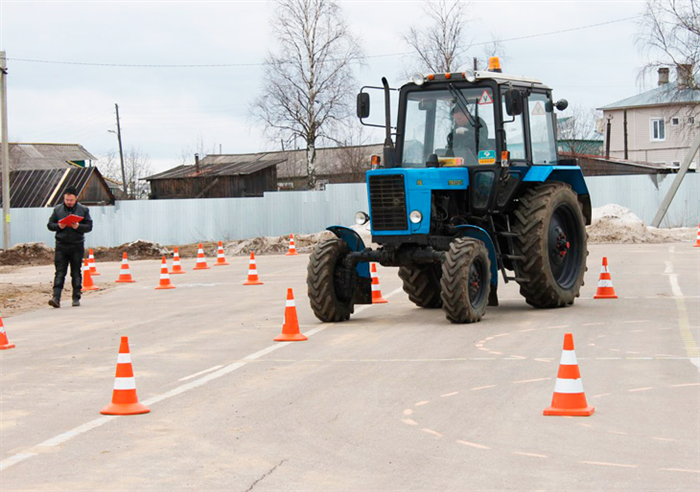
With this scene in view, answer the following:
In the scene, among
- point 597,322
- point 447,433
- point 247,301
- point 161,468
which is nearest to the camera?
point 161,468

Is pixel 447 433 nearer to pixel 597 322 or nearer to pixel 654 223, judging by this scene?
pixel 597 322

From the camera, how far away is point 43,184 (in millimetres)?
55875

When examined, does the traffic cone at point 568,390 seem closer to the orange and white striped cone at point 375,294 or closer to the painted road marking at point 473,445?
the painted road marking at point 473,445

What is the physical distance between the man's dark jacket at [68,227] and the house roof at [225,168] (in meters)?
50.6

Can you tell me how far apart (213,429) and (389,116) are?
25.4 feet

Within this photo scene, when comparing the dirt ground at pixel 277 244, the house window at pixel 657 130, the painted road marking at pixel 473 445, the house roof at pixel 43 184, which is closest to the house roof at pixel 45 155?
the house roof at pixel 43 184

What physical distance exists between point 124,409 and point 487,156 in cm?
719

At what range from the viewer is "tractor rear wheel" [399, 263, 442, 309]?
1503 cm

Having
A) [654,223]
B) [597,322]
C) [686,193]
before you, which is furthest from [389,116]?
[686,193]

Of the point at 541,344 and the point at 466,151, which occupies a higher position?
the point at 466,151

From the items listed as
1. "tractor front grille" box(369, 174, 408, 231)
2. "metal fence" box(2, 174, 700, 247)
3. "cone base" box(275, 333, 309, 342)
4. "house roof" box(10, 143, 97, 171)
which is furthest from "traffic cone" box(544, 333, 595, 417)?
"house roof" box(10, 143, 97, 171)

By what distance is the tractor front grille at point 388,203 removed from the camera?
13430 millimetres

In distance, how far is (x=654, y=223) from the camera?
38.7 m

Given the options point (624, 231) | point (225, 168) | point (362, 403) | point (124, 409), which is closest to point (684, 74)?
point (624, 231)
